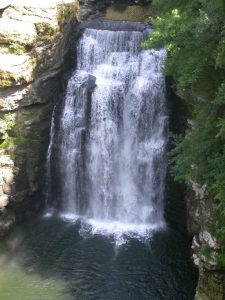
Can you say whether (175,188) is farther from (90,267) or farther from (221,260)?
(221,260)

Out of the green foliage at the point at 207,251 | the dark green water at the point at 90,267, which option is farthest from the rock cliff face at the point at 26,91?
the green foliage at the point at 207,251

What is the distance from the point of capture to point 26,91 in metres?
19.6

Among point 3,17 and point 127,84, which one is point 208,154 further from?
point 3,17

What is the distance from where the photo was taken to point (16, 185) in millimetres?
19750

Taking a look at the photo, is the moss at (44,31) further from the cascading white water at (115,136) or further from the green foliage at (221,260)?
the green foliage at (221,260)

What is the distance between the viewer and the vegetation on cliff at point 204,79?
11984mm

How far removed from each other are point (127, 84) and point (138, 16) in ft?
24.1

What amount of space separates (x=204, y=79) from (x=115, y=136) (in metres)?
6.74

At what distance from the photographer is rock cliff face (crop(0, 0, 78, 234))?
1920 cm

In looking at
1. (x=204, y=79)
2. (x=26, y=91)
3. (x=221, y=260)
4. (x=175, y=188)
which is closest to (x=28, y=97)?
(x=26, y=91)

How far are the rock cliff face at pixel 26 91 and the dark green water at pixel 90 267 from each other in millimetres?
1950

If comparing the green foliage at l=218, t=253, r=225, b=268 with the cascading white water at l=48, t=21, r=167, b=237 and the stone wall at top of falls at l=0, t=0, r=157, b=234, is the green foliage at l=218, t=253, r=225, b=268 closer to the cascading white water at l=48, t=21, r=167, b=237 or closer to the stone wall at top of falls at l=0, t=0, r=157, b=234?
the cascading white water at l=48, t=21, r=167, b=237

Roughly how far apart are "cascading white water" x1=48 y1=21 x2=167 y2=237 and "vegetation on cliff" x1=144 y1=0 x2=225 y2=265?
5146 millimetres

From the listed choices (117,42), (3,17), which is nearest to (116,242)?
(117,42)
